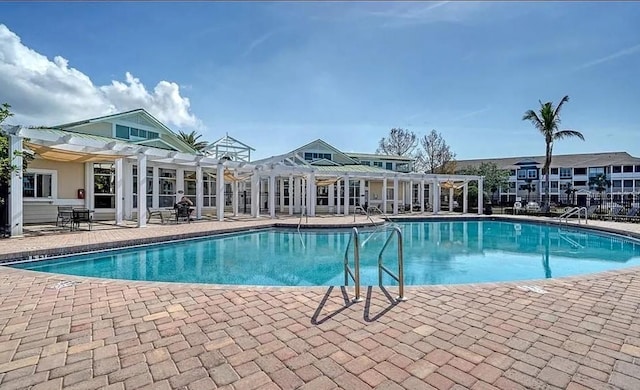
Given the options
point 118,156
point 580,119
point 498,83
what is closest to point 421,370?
point 118,156

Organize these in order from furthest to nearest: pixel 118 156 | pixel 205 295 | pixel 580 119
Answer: pixel 580 119
pixel 118 156
pixel 205 295

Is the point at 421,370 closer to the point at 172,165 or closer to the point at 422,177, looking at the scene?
the point at 172,165

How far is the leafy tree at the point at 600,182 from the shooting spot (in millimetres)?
45844

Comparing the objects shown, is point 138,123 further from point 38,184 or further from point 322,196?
point 322,196

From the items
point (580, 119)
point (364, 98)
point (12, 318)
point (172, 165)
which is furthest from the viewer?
point (580, 119)

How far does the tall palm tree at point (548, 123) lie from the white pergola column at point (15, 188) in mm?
29055

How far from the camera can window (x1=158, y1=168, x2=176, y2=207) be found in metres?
17.4

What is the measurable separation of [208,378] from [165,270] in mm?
6133

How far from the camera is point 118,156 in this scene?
13.2 m

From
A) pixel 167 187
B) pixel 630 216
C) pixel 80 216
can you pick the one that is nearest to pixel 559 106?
pixel 630 216

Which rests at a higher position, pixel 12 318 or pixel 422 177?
pixel 422 177

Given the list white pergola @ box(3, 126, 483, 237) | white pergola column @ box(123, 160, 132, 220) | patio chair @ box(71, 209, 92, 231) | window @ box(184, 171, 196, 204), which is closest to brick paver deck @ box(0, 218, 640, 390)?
white pergola @ box(3, 126, 483, 237)

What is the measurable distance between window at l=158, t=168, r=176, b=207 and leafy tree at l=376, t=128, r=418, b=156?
1159 inches

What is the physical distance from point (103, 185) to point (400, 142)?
3410cm
